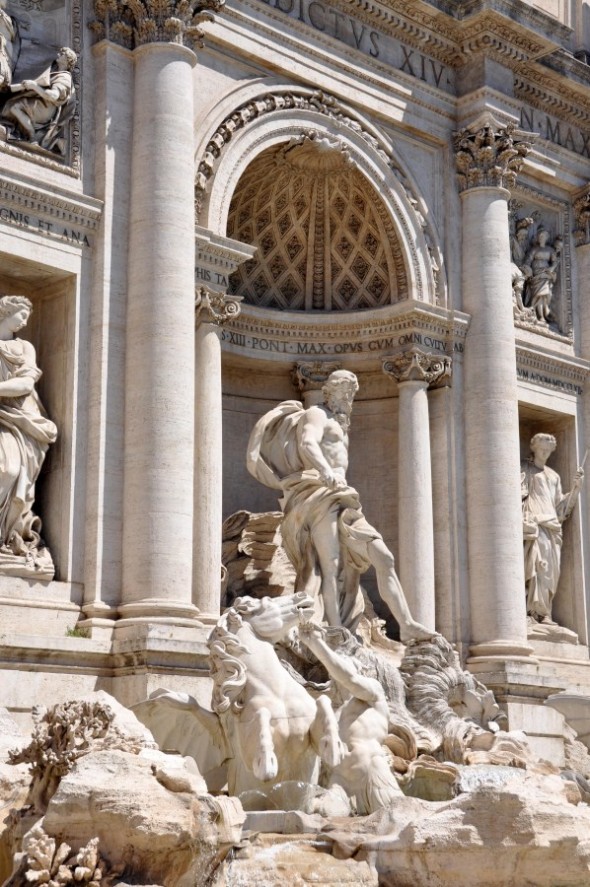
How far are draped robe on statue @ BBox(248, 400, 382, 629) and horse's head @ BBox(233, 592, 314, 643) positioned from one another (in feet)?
15.9

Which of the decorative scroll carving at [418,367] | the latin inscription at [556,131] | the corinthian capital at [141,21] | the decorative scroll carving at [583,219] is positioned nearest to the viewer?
the corinthian capital at [141,21]

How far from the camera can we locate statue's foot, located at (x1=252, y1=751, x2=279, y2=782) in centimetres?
1245

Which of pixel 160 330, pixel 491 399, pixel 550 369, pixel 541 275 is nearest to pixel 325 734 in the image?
pixel 160 330

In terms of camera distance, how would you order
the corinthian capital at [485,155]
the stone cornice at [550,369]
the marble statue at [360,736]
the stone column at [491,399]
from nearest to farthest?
the marble statue at [360,736] < the stone column at [491,399] < the corinthian capital at [485,155] < the stone cornice at [550,369]

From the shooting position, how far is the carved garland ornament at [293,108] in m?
19.0

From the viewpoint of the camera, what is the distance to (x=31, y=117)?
17.2 m

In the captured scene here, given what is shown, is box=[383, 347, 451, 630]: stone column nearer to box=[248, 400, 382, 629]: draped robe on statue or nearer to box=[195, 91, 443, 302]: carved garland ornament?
box=[195, 91, 443, 302]: carved garland ornament

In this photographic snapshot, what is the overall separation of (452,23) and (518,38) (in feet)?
4.04

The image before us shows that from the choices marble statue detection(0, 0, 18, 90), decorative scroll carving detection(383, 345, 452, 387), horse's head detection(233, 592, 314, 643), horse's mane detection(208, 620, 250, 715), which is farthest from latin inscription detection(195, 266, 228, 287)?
horse's mane detection(208, 620, 250, 715)

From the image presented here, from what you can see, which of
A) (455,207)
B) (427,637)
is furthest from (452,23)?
(427,637)

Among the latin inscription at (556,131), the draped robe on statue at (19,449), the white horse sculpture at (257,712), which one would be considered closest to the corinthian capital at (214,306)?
the draped robe on statue at (19,449)

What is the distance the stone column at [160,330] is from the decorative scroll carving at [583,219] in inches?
349

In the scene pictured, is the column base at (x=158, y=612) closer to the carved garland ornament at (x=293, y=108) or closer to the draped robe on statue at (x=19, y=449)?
the draped robe on statue at (x=19, y=449)

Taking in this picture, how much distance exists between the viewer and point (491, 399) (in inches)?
851
